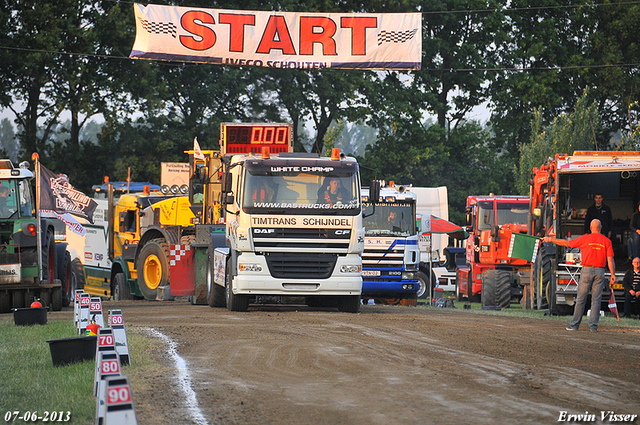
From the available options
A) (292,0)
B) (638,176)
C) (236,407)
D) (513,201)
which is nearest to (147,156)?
(292,0)

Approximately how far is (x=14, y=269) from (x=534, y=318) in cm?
1053

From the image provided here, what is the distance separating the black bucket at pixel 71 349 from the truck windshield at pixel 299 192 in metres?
6.91

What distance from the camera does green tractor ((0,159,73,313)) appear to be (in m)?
18.4

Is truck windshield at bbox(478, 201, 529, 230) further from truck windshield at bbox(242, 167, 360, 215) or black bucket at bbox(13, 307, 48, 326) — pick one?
black bucket at bbox(13, 307, 48, 326)

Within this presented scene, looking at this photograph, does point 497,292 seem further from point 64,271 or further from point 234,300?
point 64,271

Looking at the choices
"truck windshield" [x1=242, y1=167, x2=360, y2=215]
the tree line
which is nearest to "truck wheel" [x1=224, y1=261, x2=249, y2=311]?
"truck windshield" [x1=242, y1=167, x2=360, y2=215]

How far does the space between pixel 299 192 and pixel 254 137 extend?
15.3ft

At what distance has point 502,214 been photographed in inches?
1129

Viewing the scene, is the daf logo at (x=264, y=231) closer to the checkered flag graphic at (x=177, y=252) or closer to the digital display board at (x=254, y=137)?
the digital display board at (x=254, y=137)

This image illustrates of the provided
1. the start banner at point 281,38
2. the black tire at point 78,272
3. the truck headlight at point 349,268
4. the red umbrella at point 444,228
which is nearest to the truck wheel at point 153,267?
the black tire at point 78,272

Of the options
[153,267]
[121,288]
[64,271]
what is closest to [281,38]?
[153,267]

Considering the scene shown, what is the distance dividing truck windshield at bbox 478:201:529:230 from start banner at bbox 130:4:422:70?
5109 mm

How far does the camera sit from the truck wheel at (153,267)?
22.7 metres

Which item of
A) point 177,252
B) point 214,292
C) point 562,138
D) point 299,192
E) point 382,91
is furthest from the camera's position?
point 382,91
